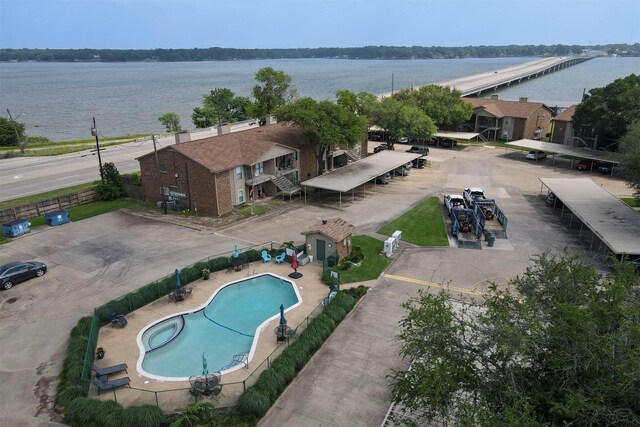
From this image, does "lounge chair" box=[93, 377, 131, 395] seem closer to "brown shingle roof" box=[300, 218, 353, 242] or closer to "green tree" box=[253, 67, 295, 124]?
"brown shingle roof" box=[300, 218, 353, 242]

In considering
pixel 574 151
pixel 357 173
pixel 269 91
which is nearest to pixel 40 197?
pixel 357 173

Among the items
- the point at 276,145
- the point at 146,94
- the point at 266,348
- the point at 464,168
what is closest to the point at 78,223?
the point at 276,145

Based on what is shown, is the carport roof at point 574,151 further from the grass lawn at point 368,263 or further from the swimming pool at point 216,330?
the swimming pool at point 216,330

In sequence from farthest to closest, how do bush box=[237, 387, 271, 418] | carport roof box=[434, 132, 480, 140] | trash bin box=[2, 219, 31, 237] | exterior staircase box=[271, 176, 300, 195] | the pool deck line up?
carport roof box=[434, 132, 480, 140] < exterior staircase box=[271, 176, 300, 195] < trash bin box=[2, 219, 31, 237] < the pool deck < bush box=[237, 387, 271, 418]

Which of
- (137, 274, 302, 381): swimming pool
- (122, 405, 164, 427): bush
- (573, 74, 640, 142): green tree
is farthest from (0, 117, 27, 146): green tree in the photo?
(573, 74, 640, 142): green tree

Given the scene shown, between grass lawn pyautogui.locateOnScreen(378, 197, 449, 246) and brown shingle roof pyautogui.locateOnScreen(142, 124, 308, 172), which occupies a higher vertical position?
brown shingle roof pyautogui.locateOnScreen(142, 124, 308, 172)

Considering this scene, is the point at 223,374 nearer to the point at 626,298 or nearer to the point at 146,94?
the point at 626,298
